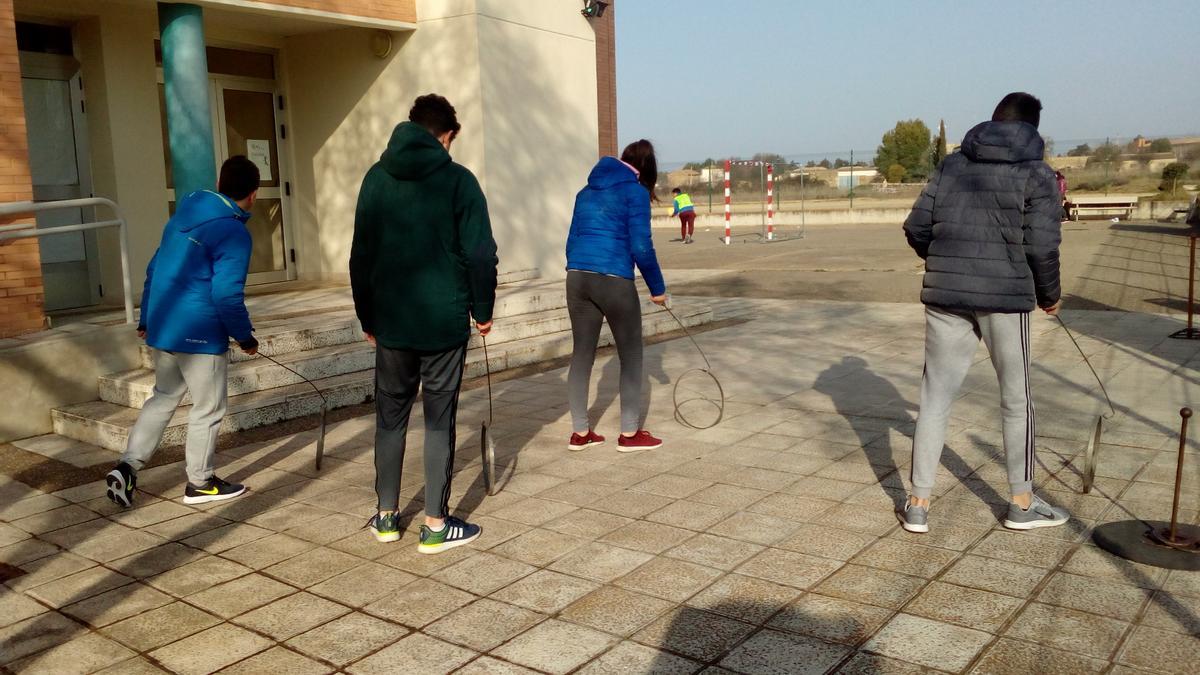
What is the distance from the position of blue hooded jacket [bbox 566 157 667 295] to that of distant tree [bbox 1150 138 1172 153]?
40985 mm

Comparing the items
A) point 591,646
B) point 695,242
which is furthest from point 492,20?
point 695,242

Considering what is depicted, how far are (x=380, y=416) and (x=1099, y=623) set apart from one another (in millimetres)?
3014

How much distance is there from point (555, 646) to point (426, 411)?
1401 mm

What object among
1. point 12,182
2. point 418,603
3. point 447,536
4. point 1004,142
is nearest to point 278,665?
point 418,603

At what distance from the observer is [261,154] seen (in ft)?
39.3

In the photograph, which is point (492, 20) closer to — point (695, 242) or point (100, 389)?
point (100, 389)

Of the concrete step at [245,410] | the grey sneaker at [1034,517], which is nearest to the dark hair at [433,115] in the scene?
the grey sneaker at [1034,517]

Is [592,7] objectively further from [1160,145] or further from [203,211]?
[1160,145]

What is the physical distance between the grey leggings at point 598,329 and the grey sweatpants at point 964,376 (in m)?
1.91

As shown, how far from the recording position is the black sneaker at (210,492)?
5.19m

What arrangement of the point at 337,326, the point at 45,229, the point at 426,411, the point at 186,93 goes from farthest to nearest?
the point at 186,93 → the point at 337,326 → the point at 45,229 → the point at 426,411

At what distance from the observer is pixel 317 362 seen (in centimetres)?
775

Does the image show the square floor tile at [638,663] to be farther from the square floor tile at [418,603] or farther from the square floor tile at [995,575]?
the square floor tile at [995,575]

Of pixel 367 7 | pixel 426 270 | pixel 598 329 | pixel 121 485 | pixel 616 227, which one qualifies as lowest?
pixel 121 485
